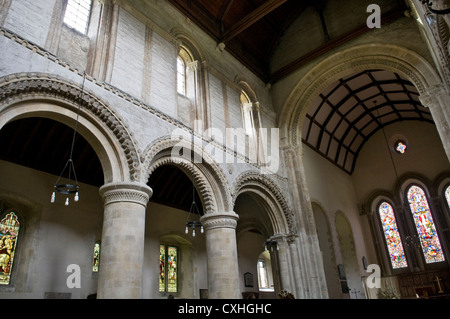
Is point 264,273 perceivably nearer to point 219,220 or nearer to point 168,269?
point 168,269

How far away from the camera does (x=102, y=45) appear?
8172mm

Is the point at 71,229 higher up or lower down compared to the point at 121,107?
lower down

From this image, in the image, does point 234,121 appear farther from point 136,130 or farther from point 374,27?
point 374,27

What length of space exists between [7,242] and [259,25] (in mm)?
11980

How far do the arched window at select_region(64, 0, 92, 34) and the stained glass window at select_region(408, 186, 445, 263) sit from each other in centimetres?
1919

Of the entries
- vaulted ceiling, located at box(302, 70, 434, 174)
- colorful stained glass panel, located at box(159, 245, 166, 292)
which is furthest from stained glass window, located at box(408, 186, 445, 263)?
colorful stained glass panel, located at box(159, 245, 166, 292)

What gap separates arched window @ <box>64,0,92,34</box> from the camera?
7.99m

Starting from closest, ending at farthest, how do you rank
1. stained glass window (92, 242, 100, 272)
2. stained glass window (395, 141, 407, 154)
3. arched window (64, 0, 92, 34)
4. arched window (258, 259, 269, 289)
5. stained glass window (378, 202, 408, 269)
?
arched window (64, 0, 92, 34) < stained glass window (92, 242, 100, 272) < arched window (258, 259, 269, 289) < stained glass window (378, 202, 408, 269) < stained glass window (395, 141, 407, 154)

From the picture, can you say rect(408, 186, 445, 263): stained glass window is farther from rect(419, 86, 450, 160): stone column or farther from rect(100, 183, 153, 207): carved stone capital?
rect(100, 183, 153, 207): carved stone capital

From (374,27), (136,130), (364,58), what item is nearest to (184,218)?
(136,130)

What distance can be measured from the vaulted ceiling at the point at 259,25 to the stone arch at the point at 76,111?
555 cm

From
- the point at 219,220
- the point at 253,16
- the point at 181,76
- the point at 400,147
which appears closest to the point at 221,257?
the point at 219,220

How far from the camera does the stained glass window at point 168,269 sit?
1212cm
